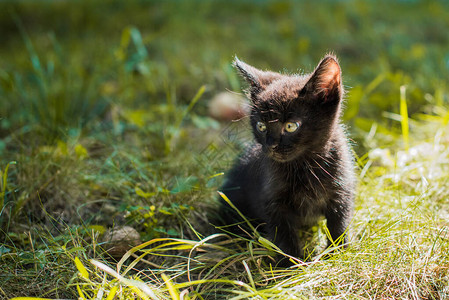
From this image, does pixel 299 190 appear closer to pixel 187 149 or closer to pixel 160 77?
pixel 187 149

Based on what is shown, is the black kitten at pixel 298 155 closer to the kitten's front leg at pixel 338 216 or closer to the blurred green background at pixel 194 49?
the kitten's front leg at pixel 338 216

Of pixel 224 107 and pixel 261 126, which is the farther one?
pixel 224 107

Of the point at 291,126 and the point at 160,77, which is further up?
the point at 291,126

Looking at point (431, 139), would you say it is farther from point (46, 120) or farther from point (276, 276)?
point (46, 120)

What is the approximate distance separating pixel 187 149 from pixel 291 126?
1.28m

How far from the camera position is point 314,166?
6.18 feet

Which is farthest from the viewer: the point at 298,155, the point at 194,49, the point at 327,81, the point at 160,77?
the point at 194,49

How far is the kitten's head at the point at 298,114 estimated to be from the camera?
1726mm

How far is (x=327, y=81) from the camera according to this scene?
171 cm

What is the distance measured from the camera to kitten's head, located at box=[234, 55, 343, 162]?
173 centimetres

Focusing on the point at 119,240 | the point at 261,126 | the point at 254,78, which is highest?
the point at 254,78

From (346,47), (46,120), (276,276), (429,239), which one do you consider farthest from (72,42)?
(429,239)

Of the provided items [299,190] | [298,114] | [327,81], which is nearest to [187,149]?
[299,190]

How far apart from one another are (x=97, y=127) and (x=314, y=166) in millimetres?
Result: 1846
